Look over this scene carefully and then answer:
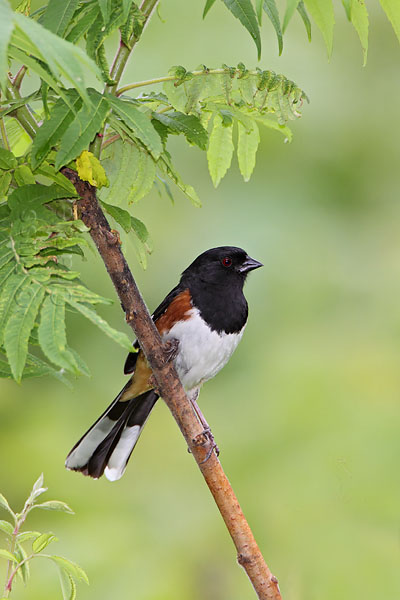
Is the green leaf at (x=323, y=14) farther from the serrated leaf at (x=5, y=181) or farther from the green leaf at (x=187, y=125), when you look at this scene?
the serrated leaf at (x=5, y=181)

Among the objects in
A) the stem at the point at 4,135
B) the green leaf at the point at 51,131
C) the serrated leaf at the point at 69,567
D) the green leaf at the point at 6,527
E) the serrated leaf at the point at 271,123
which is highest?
the serrated leaf at the point at 271,123

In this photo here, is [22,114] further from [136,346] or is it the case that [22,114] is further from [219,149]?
[136,346]

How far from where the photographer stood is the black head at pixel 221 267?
2.55 metres

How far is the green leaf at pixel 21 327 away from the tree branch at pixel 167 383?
248 mm

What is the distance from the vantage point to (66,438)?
4125 millimetres

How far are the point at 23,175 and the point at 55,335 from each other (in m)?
0.41

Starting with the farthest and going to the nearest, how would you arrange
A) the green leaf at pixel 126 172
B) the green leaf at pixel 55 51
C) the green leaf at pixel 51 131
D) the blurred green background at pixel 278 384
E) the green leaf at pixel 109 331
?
the blurred green background at pixel 278 384 → the green leaf at pixel 126 172 → the green leaf at pixel 51 131 → the green leaf at pixel 109 331 → the green leaf at pixel 55 51

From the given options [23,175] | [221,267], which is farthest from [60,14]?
[221,267]

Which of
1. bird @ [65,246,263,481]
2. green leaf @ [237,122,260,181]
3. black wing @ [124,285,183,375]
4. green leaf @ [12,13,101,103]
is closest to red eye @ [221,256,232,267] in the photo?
bird @ [65,246,263,481]

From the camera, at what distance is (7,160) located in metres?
1.30

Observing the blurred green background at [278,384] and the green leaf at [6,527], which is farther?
the blurred green background at [278,384]

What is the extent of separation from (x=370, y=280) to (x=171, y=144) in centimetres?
152

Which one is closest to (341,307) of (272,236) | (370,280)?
(370,280)

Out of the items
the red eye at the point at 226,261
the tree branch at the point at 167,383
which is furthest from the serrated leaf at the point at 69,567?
the red eye at the point at 226,261
